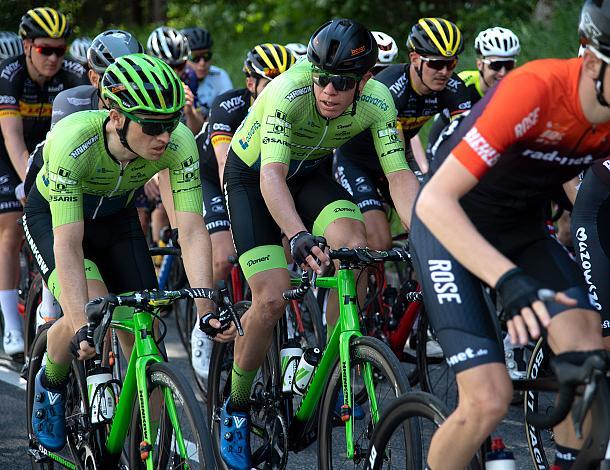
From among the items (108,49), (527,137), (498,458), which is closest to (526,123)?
(527,137)

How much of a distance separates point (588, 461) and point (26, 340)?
16.8 feet

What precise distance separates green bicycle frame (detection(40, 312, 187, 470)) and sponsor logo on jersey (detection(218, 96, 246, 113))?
3297 millimetres

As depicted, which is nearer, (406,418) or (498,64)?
(406,418)

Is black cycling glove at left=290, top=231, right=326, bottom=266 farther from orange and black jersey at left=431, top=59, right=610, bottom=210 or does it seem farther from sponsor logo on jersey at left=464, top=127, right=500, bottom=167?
sponsor logo on jersey at left=464, top=127, right=500, bottom=167

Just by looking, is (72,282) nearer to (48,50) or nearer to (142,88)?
(142,88)

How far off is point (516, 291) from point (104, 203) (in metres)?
2.65

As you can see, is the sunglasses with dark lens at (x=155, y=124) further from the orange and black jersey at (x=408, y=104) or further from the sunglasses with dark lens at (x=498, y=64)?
the sunglasses with dark lens at (x=498, y=64)

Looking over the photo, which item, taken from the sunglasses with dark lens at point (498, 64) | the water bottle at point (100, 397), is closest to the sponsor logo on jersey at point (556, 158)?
the water bottle at point (100, 397)

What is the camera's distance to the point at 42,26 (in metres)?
8.26

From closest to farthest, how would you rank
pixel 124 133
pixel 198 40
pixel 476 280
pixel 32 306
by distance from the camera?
pixel 476 280 → pixel 124 133 → pixel 32 306 → pixel 198 40

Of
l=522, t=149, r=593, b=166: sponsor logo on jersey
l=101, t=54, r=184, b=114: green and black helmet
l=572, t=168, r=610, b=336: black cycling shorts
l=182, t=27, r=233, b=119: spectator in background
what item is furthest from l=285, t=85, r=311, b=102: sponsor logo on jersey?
l=182, t=27, r=233, b=119: spectator in background

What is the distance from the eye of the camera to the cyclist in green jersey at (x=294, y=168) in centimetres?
523

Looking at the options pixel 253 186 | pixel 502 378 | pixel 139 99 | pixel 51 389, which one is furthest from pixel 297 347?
pixel 502 378

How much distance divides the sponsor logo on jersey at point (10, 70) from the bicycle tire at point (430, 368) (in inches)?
150
